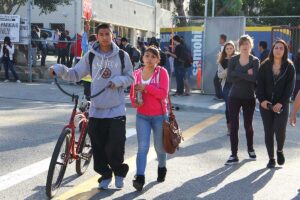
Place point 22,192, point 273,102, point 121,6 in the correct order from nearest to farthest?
point 22,192
point 273,102
point 121,6

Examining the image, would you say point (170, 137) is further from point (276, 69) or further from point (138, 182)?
point (276, 69)

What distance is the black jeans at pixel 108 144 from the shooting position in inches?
225

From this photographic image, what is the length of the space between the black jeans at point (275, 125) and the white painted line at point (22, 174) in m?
2.88

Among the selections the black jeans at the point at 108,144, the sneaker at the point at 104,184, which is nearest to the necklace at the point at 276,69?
the black jeans at the point at 108,144

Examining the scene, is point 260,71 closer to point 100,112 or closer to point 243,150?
point 243,150

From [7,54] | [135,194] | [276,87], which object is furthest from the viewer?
[7,54]

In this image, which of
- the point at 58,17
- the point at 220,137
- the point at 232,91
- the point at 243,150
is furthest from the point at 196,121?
the point at 58,17

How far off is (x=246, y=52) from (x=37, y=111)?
241 inches

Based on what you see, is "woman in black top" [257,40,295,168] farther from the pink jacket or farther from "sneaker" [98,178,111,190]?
"sneaker" [98,178,111,190]

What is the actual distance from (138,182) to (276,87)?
233 centimetres

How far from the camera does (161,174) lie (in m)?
6.28

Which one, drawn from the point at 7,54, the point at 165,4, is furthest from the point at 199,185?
the point at 165,4

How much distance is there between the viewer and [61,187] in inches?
233

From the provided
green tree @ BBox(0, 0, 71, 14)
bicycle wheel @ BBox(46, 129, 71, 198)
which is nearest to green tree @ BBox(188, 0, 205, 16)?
green tree @ BBox(0, 0, 71, 14)
